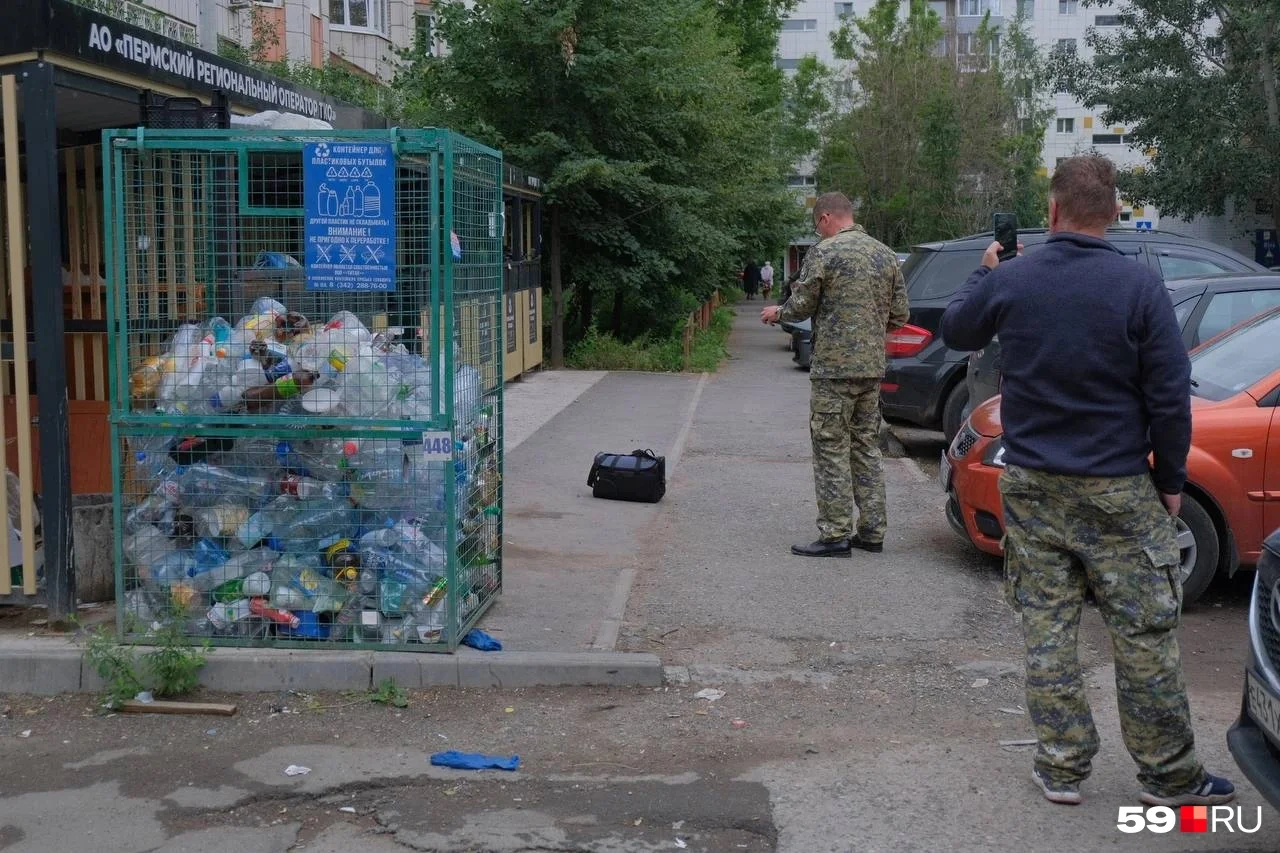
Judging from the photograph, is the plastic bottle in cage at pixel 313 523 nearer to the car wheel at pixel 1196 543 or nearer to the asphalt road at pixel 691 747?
the asphalt road at pixel 691 747

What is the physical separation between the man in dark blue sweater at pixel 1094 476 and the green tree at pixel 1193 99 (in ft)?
85.7

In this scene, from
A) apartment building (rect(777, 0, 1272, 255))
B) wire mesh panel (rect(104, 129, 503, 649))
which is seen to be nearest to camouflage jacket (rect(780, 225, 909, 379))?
wire mesh panel (rect(104, 129, 503, 649))

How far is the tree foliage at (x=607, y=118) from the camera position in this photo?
19.1m

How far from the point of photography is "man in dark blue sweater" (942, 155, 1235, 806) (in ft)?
13.5

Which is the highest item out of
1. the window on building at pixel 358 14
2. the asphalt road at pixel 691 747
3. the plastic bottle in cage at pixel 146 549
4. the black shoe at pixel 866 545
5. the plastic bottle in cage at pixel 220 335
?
the window on building at pixel 358 14

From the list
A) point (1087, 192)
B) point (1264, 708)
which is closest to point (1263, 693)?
point (1264, 708)

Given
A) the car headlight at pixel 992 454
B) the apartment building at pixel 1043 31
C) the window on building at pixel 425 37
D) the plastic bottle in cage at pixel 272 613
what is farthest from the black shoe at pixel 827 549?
the apartment building at pixel 1043 31

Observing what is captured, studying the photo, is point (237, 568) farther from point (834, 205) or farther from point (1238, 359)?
point (1238, 359)

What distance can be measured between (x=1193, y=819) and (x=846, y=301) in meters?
3.86

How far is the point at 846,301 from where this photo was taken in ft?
24.5

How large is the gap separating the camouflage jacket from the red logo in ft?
11.8

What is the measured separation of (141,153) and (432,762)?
2900mm

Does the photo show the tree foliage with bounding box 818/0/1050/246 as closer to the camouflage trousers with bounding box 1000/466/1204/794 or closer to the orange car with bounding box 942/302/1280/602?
the orange car with bounding box 942/302/1280/602

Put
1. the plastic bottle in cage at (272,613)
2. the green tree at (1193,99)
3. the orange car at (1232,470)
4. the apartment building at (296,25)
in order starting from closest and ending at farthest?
the plastic bottle in cage at (272,613), the orange car at (1232,470), the apartment building at (296,25), the green tree at (1193,99)
